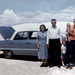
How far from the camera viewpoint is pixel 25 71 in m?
6.90

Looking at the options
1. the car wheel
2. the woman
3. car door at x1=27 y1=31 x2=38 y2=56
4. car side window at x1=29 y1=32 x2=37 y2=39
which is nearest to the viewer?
the woman

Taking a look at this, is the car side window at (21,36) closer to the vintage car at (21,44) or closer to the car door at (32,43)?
the vintage car at (21,44)

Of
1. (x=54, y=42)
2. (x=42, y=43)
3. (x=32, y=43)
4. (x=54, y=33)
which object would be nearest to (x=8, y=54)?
(x=32, y=43)

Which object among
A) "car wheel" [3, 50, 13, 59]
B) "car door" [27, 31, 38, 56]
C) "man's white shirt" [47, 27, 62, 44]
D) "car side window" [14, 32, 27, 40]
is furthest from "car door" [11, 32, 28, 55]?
"man's white shirt" [47, 27, 62, 44]

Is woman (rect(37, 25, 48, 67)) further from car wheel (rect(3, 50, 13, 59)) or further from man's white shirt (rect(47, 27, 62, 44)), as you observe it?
car wheel (rect(3, 50, 13, 59))

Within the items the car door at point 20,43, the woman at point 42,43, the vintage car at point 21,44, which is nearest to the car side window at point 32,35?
the vintage car at point 21,44

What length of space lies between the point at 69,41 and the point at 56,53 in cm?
74

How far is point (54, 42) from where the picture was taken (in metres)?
7.04

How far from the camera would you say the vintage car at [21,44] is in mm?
8734

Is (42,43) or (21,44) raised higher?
(42,43)

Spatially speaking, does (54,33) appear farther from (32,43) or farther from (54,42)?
(32,43)

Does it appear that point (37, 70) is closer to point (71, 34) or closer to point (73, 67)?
point (73, 67)

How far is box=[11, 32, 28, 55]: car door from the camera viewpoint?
908 cm

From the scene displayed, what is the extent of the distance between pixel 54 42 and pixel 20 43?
2.69 m
